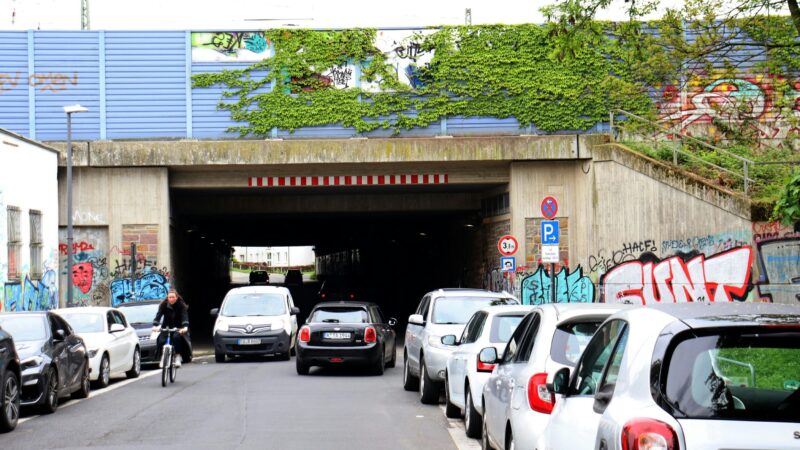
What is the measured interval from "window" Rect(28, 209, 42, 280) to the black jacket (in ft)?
33.9

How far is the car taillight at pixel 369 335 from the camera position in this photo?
2077 cm

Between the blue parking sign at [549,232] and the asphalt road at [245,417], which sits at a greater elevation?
the blue parking sign at [549,232]

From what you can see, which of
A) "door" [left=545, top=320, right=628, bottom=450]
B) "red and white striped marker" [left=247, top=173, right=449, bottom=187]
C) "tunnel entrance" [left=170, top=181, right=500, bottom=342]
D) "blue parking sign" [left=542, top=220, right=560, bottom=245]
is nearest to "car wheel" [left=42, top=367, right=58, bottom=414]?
"door" [left=545, top=320, right=628, bottom=450]

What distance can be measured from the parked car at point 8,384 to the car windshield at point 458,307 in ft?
20.9

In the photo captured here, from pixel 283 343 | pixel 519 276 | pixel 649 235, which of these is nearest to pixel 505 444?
pixel 283 343

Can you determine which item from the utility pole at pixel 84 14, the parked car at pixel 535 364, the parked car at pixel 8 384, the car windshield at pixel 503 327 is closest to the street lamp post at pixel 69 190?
the parked car at pixel 8 384

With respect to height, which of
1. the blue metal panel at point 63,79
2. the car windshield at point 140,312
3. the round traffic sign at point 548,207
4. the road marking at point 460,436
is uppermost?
the blue metal panel at point 63,79

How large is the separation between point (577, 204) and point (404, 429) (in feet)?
62.9

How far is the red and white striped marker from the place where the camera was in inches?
1251

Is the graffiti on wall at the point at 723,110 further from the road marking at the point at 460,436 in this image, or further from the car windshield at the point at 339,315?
the road marking at the point at 460,436

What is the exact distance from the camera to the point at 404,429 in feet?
41.7

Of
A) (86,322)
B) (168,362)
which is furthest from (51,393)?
(86,322)

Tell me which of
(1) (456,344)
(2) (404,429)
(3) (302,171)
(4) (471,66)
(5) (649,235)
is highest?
(4) (471,66)

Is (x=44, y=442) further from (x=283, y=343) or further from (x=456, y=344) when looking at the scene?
(x=283, y=343)
